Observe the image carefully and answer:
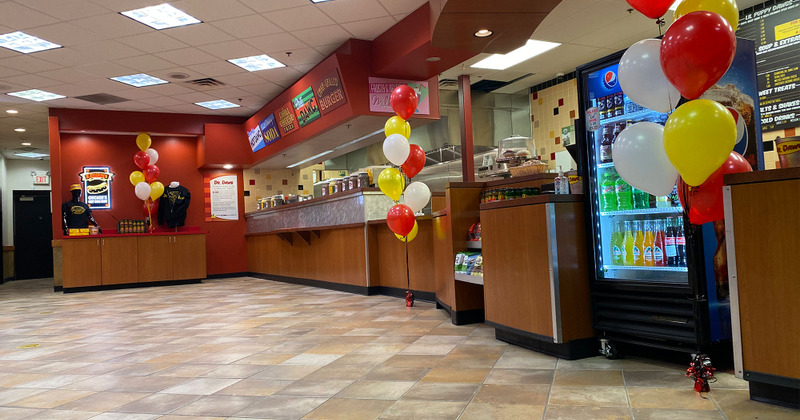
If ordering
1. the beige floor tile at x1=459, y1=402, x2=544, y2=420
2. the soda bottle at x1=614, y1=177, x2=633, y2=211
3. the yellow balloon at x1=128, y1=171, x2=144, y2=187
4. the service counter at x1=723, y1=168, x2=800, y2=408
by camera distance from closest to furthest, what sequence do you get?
the service counter at x1=723, y1=168, x2=800, y2=408
the beige floor tile at x1=459, y1=402, x2=544, y2=420
the soda bottle at x1=614, y1=177, x2=633, y2=211
the yellow balloon at x1=128, y1=171, x2=144, y2=187

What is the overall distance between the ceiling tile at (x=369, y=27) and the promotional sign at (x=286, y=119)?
8.31 ft

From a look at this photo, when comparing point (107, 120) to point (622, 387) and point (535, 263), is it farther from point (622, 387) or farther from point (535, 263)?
point (622, 387)

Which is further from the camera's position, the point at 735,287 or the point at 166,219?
the point at 166,219

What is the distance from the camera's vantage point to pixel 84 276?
969cm

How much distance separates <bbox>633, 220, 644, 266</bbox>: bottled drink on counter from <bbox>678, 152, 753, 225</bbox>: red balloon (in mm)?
699

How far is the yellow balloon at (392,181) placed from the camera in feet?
18.5

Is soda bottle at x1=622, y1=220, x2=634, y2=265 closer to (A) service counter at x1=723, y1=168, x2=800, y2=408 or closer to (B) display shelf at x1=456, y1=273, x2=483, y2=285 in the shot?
(A) service counter at x1=723, y1=168, x2=800, y2=408

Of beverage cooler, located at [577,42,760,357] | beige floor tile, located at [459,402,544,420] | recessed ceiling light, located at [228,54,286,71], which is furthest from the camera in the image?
recessed ceiling light, located at [228,54,286,71]

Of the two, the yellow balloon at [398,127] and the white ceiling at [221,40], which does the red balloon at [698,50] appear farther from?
the white ceiling at [221,40]

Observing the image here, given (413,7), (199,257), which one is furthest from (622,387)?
(199,257)

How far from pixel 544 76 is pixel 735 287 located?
751 cm

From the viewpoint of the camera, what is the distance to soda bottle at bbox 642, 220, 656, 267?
3117 millimetres

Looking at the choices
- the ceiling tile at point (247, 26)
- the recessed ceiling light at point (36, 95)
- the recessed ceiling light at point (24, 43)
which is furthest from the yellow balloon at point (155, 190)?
the ceiling tile at point (247, 26)

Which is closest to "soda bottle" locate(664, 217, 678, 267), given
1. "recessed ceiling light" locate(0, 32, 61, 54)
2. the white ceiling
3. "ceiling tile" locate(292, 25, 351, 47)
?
the white ceiling
